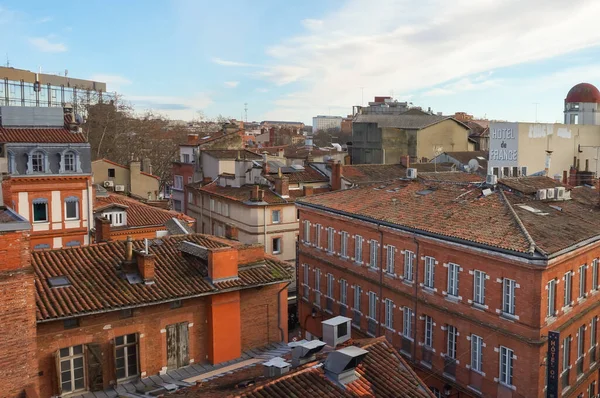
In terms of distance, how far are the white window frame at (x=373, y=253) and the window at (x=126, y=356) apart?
44.3 ft

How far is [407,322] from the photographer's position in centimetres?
2498

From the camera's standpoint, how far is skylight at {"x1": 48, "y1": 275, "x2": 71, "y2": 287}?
1573 centimetres

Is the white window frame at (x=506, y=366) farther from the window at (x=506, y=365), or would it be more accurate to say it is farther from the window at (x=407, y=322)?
the window at (x=407, y=322)

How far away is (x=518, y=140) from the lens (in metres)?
40.9

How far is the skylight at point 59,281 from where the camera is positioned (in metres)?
15.7

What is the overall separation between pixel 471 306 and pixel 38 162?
82.0ft

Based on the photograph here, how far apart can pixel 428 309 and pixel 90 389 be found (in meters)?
13.9

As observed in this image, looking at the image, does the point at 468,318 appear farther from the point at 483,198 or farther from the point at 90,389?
the point at 90,389

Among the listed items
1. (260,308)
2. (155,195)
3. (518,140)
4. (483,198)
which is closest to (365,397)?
(260,308)

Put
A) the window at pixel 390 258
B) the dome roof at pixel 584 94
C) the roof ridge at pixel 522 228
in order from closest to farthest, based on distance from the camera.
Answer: the roof ridge at pixel 522 228 → the window at pixel 390 258 → the dome roof at pixel 584 94

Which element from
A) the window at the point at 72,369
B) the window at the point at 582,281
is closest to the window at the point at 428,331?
the window at the point at 582,281

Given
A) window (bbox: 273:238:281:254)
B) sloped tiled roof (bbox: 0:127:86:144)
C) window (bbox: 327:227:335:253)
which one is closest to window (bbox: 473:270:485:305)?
window (bbox: 327:227:335:253)

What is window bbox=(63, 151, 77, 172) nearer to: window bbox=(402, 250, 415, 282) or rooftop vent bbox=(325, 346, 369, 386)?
window bbox=(402, 250, 415, 282)

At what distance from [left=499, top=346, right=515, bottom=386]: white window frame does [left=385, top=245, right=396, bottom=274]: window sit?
21.2ft
